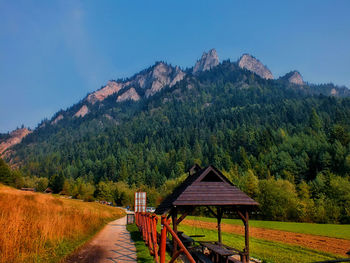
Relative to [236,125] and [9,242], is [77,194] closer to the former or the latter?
[9,242]

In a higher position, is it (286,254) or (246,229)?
(246,229)

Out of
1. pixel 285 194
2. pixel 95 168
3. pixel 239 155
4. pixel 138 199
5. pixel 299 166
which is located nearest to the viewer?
pixel 138 199

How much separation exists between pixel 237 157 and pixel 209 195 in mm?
97236

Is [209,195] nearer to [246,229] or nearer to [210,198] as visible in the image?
[210,198]

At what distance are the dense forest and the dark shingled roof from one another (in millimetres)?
42196

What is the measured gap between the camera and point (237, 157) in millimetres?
105500

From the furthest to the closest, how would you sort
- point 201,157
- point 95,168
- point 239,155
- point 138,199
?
1. point 95,168
2. point 201,157
3. point 239,155
4. point 138,199

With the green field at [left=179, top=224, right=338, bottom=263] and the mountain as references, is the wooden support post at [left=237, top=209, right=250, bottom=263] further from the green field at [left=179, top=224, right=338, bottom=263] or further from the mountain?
the mountain

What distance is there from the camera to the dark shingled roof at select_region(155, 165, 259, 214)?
11469 millimetres

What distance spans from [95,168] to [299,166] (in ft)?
315

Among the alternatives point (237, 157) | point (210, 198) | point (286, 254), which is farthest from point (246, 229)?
point (237, 157)

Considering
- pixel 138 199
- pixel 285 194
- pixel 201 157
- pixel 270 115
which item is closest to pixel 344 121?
pixel 270 115

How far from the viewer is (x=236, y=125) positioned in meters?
142

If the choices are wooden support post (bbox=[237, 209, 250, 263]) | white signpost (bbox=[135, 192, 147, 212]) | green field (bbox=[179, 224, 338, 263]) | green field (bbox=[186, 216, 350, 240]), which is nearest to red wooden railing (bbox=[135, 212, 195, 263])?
wooden support post (bbox=[237, 209, 250, 263])
